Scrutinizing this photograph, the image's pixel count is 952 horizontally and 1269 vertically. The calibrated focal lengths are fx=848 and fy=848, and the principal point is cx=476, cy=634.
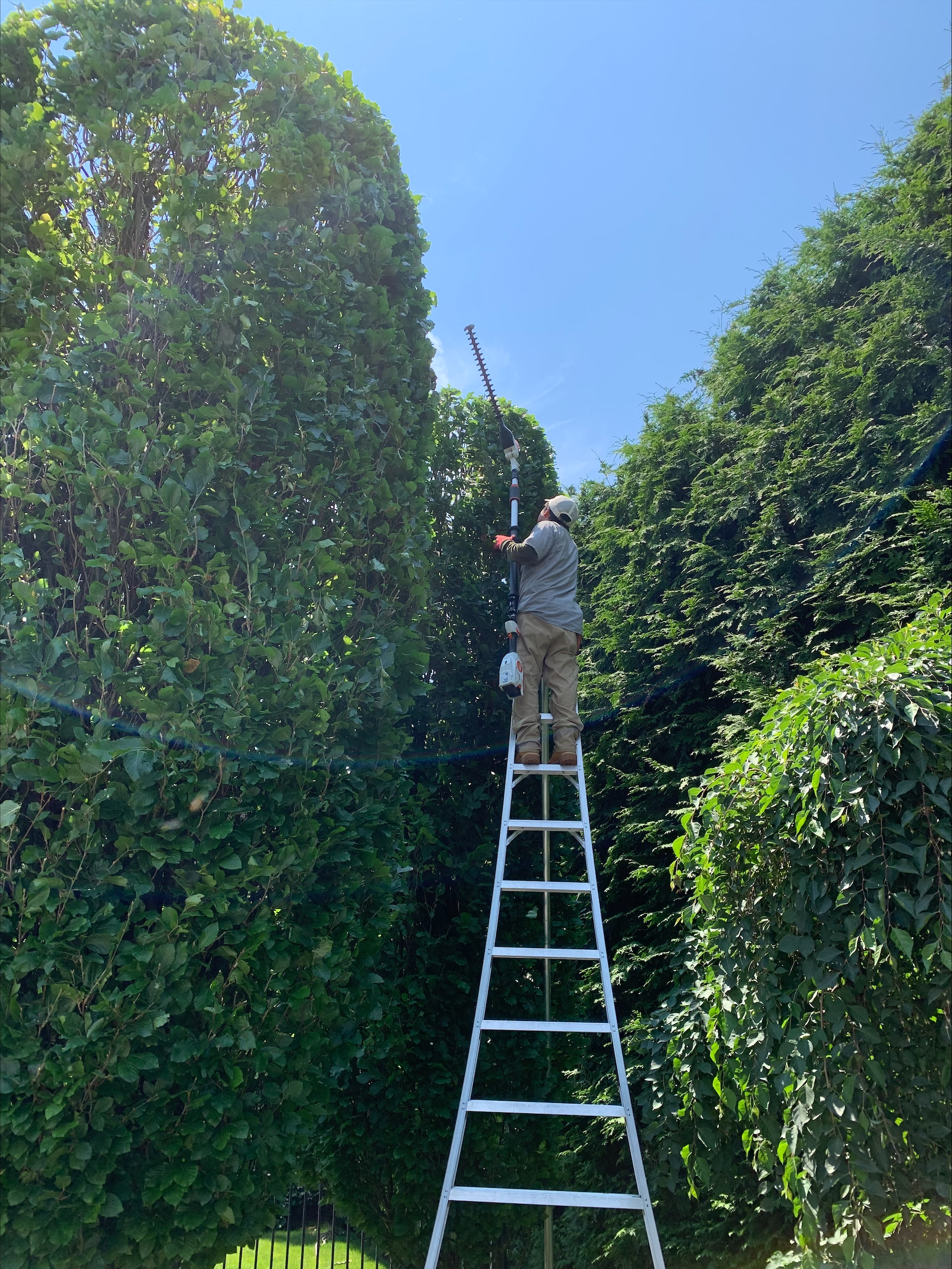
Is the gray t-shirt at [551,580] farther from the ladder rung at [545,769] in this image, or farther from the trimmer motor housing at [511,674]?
the ladder rung at [545,769]

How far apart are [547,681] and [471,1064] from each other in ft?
7.15

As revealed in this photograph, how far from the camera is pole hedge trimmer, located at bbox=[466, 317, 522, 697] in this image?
4480 mm

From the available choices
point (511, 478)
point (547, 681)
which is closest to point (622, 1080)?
point (547, 681)

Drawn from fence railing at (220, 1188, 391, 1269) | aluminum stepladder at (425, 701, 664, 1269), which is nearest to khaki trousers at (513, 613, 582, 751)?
aluminum stepladder at (425, 701, 664, 1269)

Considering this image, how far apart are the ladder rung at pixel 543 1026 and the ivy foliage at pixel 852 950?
1.65ft

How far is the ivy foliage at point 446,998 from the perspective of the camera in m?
4.40

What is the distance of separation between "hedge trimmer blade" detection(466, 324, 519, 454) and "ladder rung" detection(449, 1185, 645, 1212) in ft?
13.3

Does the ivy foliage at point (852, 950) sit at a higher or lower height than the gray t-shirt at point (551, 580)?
lower

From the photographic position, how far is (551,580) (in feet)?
16.5

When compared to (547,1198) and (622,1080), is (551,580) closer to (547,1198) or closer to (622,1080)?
(622,1080)

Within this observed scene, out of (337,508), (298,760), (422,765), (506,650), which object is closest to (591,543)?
(506,650)

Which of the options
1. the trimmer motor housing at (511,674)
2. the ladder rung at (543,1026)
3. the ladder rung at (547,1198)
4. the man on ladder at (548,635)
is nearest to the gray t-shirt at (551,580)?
the man on ladder at (548,635)

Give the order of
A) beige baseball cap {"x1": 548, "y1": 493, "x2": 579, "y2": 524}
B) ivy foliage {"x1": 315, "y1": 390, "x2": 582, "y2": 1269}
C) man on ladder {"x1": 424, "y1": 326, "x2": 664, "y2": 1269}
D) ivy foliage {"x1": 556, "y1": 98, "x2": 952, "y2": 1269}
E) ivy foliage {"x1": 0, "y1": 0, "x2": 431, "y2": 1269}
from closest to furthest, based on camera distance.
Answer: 1. ivy foliage {"x1": 0, "y1": 0, "x2": 431, "y2": 1269}
2. man on ladder {"x1": 424, "y1": 326, "x2": 664, "y2": 1269}
3. ivy foliage {"x1": 315, "y1": 390, "x2": 582, "y2": 1269}
4. ivy foliage {"x1": 556, "y1": 98, "x2": 952, "y2": 1269}
5. beige baseball cap {"x1": 548, "y1": 493, "x2": 579, "y2": 524}

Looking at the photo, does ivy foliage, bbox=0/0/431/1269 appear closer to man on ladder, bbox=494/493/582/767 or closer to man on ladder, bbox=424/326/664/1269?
man on ladder, bbox=424/326/664/1269
